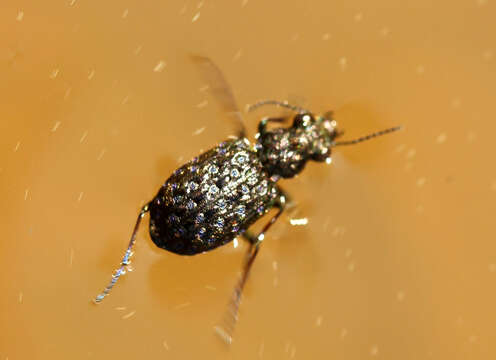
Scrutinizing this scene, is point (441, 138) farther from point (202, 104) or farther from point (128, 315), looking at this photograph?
point (128, 315)

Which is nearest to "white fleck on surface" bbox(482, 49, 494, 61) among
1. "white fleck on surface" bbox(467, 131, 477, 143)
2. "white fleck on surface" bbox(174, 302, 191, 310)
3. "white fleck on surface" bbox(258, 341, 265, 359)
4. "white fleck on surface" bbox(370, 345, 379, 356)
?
"white fleck on surface" bbox(467, 131, 477, 143)

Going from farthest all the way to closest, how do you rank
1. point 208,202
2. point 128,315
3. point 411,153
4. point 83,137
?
point 411,153 < point 83,137 < point 128,315 < point 208,202

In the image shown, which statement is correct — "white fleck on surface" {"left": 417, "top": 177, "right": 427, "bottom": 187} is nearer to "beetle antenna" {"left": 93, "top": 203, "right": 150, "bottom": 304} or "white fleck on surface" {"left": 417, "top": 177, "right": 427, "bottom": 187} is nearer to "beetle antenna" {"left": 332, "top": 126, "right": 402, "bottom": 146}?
"beetle antenna" {"left": 332, "top": 126, "right": 402, "bottom": 146}

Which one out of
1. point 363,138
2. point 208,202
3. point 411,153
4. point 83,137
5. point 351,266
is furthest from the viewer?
point 411,153

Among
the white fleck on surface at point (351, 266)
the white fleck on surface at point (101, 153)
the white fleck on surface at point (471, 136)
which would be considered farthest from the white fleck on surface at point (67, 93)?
the white fleck on surface at point (471, 136)

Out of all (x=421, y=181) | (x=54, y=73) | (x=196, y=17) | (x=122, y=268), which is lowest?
(x=421, y=181)

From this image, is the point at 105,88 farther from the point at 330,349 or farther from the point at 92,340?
the point at 330,349

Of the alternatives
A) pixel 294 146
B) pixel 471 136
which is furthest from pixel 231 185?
pixel 471 136
